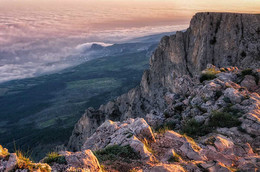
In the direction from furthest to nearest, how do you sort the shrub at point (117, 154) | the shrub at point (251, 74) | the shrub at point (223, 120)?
the shrub at point (251, 74) < the shrub at point (223, 120) < the shrub at point (117, 154)

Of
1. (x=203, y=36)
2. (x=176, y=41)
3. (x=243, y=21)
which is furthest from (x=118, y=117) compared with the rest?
(x=243, y=21)

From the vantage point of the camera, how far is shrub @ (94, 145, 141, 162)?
40.0ft

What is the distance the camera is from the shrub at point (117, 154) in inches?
480

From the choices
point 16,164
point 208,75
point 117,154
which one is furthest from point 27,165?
point 208,75

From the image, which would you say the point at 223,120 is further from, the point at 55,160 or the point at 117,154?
the point at 55,160

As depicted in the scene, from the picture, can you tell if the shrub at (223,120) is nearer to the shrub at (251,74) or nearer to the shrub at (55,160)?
the shrub at (251,74)

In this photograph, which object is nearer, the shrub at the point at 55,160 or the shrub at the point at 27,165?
the shrub at the point at 27,165

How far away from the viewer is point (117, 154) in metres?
12.6

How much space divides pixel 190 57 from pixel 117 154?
2288 inches

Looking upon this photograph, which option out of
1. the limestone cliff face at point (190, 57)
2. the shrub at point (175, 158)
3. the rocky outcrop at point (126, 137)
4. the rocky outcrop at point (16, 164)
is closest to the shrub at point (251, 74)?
the limestone cliff face at point (190, 57)

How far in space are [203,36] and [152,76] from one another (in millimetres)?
30984

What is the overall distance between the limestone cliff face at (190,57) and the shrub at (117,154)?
1953 centimetres

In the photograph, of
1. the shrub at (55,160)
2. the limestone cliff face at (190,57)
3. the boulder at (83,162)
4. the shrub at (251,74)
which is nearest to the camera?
the boulder at (83,162)

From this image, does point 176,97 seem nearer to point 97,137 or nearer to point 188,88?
Answer: point 188,88
